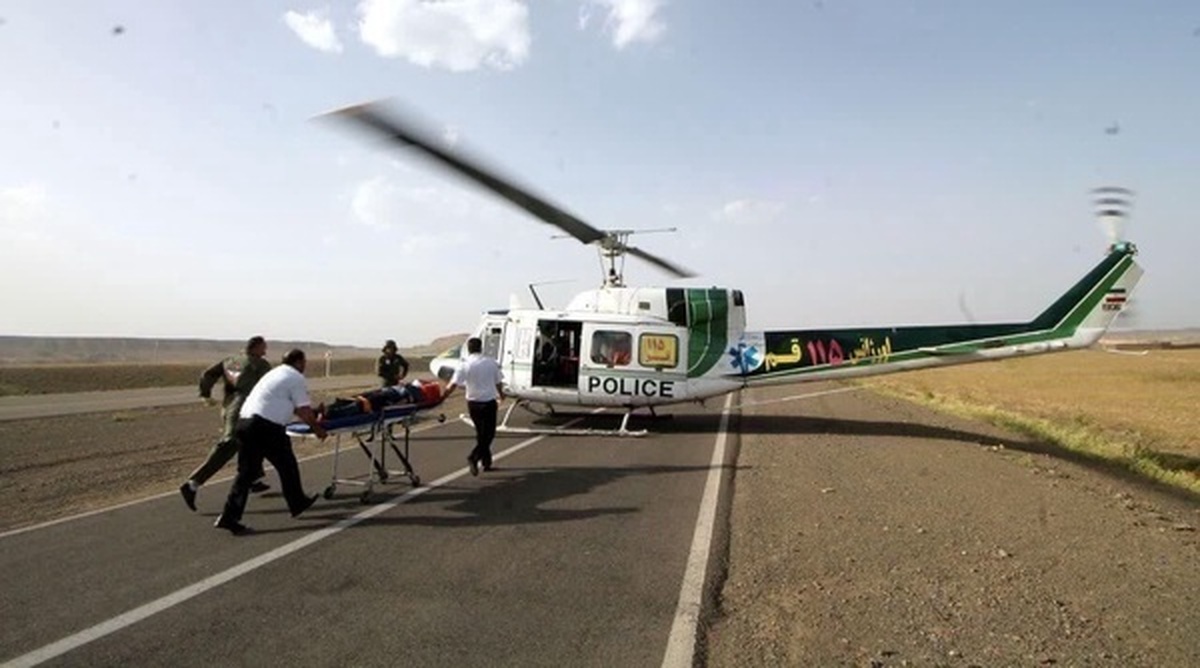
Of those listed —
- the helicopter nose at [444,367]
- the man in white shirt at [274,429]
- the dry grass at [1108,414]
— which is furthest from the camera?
the helicopter nose at [444,367]

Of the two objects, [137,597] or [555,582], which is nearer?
[137,597]

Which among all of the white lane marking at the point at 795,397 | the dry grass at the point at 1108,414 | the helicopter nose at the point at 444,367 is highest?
the helicopter nose at the point at 444,367

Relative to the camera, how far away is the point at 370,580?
5.18 meters

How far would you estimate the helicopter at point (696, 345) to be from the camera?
1367 cm

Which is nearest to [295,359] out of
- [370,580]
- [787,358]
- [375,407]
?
[375,407]

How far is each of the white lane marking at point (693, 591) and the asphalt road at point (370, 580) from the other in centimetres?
7

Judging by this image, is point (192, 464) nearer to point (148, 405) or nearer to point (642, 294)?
point (642, 294)

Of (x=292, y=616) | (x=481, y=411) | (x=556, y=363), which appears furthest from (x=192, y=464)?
(x=292, y=616)

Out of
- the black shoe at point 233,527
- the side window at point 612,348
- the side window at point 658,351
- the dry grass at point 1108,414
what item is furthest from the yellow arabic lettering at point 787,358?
the black shoe at point 233,527

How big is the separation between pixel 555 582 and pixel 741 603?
4.38 feet

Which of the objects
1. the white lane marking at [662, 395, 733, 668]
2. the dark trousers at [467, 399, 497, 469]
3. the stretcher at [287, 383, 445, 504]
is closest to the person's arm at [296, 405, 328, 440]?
the stretcher at [287, 383, 445, 504]

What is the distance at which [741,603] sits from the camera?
4.74 metres

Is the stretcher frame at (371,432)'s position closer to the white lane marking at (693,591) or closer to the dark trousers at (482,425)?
the dark trousers at (482,425)

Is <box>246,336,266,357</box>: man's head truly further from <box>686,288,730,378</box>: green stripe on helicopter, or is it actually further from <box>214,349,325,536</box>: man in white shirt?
<box>686,288,730,378</box>: green stripe on helicopter
